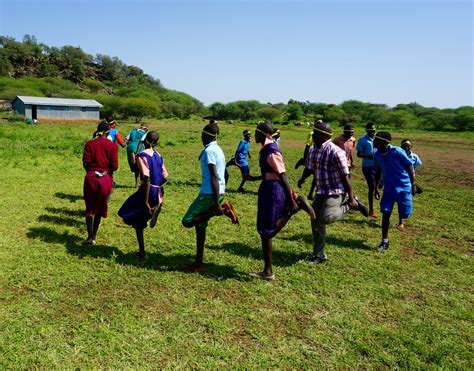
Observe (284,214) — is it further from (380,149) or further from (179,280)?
(380,149)

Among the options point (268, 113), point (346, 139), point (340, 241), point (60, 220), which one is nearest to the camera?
point (340, 241)

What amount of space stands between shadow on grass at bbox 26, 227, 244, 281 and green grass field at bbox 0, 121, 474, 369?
0.03 meters

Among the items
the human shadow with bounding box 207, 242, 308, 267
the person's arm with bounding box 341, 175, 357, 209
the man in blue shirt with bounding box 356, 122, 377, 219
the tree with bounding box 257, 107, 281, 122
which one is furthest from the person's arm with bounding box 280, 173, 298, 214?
the tree with bounding box 257, 107, 281, 122

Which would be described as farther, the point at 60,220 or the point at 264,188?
the point at 60,220

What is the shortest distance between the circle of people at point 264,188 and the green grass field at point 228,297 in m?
0.43

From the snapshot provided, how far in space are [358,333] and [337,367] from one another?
623 millimetres

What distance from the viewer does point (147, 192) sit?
5.14 meters

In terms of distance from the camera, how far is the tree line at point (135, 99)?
62312 millimetres

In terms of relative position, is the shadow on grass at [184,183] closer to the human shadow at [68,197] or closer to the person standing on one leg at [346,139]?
the human shadow at [68,197]

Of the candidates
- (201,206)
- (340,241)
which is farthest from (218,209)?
(340,241)

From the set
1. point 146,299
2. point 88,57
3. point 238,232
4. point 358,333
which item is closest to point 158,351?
point 146,299

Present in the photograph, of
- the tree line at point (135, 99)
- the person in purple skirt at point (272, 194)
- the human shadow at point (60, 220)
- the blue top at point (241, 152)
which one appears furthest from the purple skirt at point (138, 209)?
the tree line at point (135, 99)

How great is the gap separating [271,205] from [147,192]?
5.44ft

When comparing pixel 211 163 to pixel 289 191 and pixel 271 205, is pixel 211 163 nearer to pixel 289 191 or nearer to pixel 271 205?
pixel 271 205
